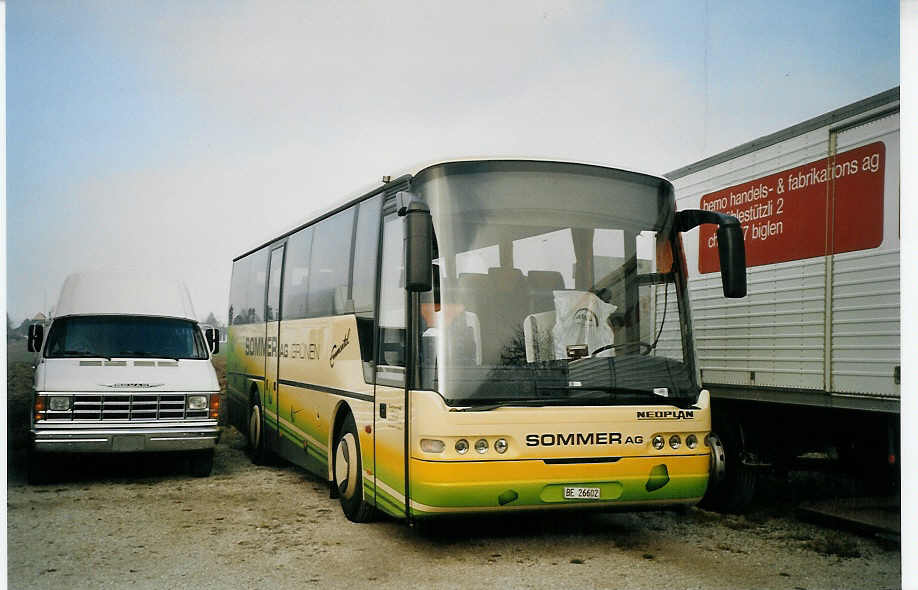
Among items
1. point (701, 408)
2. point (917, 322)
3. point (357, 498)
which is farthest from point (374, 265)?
point (917, 322)

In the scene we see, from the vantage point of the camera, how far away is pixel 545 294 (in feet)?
22.3

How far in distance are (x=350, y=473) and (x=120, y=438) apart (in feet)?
10.3

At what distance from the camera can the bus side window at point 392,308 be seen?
277 inches

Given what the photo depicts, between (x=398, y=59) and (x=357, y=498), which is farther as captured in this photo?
(x=398, y=59)

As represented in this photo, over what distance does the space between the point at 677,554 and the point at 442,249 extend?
297 cm

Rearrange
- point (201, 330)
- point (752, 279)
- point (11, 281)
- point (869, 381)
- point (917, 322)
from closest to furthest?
1. point (917, 322)
2. point (869, 381)
3. point (11, 281)
4. point (752, 279)
5. point (201, 330)

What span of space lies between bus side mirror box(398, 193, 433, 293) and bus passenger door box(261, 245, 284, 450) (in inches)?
209

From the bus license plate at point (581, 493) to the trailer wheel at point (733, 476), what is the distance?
8.41 ft

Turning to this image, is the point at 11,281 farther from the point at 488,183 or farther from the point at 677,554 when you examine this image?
the point at 677,554

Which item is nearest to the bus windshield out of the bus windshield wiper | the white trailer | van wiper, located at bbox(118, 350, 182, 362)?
the bus windshield wiper

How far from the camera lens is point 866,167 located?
7309 millimetres

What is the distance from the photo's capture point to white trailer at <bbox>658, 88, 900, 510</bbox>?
280 inches

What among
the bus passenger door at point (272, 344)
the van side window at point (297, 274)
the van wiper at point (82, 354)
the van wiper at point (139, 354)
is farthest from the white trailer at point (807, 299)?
the van wiper at point (82, 354)

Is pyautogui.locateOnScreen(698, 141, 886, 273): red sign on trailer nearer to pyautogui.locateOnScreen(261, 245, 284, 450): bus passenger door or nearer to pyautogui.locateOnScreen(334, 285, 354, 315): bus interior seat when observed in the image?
pyautogui.locateOnScreen(334, 285, 354, 315): bus interior seat
